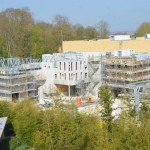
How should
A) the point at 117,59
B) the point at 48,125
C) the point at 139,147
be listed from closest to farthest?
the point at 139,147, the point at 48,125, the point at 117,59

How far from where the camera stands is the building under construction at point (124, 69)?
68.4 ft

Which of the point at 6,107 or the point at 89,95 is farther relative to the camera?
the point at 89,95

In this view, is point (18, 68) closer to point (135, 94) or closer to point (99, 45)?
point (99, 45)

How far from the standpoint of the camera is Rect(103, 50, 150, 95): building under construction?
20.8 metres

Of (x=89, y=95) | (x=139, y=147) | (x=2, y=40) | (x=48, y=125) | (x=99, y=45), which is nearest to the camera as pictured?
(x=139, y=147)

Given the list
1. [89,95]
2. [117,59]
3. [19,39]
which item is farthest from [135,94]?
[19,39]

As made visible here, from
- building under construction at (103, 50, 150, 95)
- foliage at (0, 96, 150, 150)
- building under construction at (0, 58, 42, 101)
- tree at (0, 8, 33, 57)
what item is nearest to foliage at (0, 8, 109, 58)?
tree at (0, 8, 33, 57)

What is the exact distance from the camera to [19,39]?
3062cm

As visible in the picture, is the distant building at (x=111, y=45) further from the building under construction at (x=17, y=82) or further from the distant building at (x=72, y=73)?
the building under construction at (x=17, y=82)

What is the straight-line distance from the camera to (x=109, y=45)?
88.6 ft

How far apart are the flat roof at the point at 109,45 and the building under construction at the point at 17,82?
20.3 ft

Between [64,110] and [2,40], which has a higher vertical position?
[2,40]

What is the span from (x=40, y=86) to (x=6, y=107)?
322 inches

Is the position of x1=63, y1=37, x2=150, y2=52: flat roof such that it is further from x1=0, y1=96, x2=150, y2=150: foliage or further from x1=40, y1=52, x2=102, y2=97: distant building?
x1=0, y1=96, x2=150, y2=150: foliage
